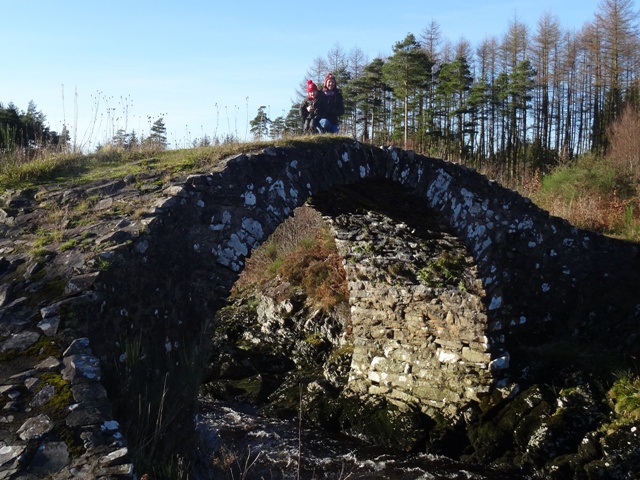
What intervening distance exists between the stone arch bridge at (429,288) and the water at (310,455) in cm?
116

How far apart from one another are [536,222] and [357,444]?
4.45 m

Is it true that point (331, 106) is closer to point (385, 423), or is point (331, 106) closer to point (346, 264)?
point (346, 264)

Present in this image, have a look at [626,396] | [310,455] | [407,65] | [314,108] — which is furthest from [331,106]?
[407,65]

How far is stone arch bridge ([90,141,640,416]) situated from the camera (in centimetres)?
579

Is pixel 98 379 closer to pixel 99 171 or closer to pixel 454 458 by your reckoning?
pixel 99 171

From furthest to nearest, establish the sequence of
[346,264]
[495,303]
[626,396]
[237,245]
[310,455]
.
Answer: [346,264] < [495,303] < [310,455] < [626,396] < [237,245]

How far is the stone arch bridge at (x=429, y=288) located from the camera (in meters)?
5.79

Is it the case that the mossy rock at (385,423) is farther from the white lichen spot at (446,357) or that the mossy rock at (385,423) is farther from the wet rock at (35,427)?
the wet rock at (35,427)

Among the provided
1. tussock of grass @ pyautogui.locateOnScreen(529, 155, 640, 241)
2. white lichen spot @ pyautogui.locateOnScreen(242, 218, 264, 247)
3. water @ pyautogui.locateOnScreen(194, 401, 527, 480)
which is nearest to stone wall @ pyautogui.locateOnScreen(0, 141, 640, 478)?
white lichen spot @ pyautogui.locateOnScreen(242, 218, 264, 247)

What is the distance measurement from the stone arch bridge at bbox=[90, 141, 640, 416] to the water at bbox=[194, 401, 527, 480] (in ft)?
3.81

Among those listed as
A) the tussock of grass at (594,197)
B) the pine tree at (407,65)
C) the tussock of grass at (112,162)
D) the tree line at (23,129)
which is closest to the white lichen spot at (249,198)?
the tussock of grass at (112,162)

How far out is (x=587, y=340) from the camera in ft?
34.1

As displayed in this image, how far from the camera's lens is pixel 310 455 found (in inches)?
371

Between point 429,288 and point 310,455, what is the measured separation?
121 inches
